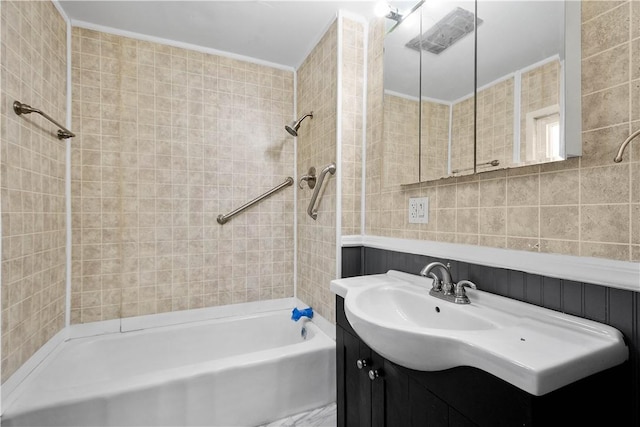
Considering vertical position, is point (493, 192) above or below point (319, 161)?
below

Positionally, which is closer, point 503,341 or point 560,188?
point 503,341

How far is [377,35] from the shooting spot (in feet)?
5.39

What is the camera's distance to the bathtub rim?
123 centimetres

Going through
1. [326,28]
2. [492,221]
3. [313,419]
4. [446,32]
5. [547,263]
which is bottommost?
[313,419]

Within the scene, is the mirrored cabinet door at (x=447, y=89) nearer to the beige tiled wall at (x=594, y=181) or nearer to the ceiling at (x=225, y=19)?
the beige tiled wall at (x=594, y=181)

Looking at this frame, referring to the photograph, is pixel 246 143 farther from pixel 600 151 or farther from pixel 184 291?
pixel 600 151

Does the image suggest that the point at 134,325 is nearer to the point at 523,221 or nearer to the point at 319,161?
the point at 319,161

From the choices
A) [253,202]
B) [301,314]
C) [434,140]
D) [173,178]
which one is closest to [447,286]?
[434,140]

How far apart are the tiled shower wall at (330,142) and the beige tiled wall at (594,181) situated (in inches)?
31.2

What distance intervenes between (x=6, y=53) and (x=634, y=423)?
2.33 meters

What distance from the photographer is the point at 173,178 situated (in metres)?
1.94

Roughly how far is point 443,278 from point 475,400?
0.45 metres

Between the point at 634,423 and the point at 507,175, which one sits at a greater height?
the point at 507,175

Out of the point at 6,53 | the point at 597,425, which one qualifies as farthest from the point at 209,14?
the point at 597,425
